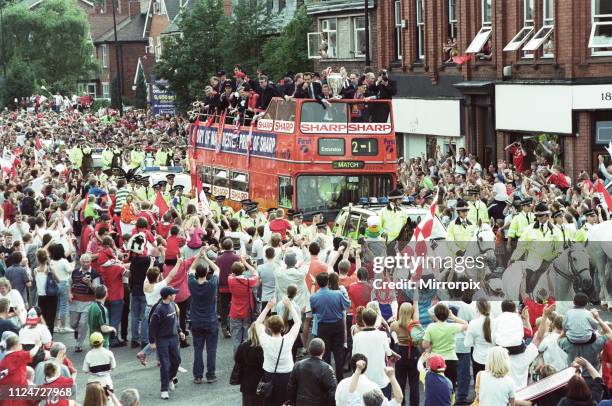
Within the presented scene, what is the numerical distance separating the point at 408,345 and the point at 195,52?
45794mm

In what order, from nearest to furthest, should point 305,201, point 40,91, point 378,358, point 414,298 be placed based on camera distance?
point 378,358
point 414,298
point 305,201
point 40,91

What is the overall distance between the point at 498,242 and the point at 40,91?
244 ft

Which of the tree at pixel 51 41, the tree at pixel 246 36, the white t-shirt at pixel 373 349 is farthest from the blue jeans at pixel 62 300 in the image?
the tree at pixel 51 41

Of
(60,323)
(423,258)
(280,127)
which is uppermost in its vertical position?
(280,127)

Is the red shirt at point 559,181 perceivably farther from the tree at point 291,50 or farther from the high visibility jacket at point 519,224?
the tree at point 291,50

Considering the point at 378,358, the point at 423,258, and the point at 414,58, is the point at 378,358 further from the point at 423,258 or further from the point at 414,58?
the point at 414,58

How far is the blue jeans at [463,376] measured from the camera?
15453mm

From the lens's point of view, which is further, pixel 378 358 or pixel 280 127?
pixel 280 127

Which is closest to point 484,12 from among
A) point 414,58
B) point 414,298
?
point 414,58

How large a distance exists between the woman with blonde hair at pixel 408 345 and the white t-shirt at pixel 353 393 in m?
2.82

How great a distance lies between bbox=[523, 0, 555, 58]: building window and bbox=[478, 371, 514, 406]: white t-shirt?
2443 centimetres

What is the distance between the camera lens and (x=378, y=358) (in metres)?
14.0

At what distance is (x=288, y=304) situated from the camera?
14414 mm

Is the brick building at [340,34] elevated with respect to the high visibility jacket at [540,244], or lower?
elevated
